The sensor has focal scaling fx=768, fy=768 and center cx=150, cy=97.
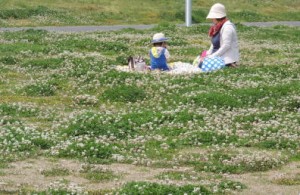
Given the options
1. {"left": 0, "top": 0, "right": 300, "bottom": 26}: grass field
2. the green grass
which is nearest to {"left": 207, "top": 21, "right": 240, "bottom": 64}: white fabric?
the green grass

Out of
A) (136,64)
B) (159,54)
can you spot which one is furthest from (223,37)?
(136,64)

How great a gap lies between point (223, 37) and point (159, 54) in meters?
2.10

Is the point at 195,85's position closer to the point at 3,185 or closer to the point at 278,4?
the point at 3,185

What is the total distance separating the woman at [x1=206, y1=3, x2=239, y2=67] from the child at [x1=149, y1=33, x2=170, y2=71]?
1.52m

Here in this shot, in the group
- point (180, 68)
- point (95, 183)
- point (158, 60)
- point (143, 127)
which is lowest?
point (180, 68)

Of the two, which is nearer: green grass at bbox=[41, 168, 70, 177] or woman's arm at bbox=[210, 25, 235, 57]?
green grass at bbox=[41, 168, 70, 177]

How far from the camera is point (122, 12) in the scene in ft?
183

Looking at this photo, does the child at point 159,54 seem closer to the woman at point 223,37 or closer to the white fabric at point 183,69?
the white fabric at point 183,69

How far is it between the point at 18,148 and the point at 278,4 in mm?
54458

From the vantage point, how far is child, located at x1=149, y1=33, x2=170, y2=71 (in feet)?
75.7

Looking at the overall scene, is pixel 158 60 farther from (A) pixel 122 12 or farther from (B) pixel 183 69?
(A) pixel 122 12

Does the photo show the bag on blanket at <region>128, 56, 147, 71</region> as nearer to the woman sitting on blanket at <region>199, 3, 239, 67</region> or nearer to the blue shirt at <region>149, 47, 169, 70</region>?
the blue shirt at <region>149, 47, 169, 70</region>

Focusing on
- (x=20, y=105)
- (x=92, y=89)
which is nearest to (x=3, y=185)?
(x=20, y=105)

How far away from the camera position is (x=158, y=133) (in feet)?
51.3
